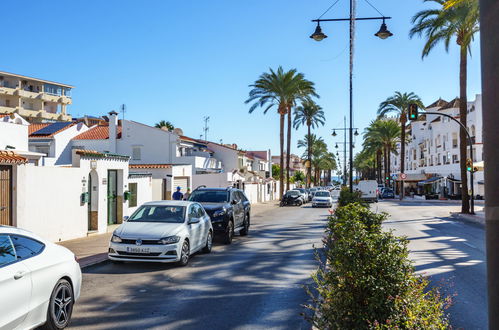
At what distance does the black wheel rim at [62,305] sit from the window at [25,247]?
594 mm

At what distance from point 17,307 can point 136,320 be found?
1948 millimetres

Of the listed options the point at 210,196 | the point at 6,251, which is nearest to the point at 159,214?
the point at 210,196

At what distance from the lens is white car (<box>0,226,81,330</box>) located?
488cm

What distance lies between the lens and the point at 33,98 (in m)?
74.1

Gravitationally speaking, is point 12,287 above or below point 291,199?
above

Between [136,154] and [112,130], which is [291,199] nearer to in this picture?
[136,154]

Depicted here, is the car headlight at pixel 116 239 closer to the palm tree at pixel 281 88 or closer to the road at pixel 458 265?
the road at pixel 458 265

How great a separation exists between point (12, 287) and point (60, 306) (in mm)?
1150

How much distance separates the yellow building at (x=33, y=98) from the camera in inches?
2746

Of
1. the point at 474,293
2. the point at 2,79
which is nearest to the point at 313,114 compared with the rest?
the point at 2,79

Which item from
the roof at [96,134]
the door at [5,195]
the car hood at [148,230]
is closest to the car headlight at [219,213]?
the car hood at [148,230]

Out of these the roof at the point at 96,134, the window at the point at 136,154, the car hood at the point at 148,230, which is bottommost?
the car hood at the point at 148,230

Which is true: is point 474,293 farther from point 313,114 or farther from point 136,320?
point 313,114

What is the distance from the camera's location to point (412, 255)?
494 inches
